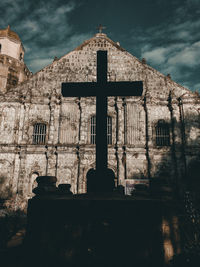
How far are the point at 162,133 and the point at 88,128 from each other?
5251mm

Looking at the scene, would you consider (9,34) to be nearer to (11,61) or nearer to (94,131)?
(11,61)

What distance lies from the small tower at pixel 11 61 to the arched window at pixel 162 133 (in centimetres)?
1351

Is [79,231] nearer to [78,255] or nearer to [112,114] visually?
[78,255]

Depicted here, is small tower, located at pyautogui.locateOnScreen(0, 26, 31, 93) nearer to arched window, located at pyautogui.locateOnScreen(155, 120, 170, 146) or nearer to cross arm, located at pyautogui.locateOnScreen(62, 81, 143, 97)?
arched window, located at pyautogui.locateOnScreen(155, 120, 170, 146)

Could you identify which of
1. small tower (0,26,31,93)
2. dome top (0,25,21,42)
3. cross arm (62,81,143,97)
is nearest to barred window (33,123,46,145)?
Result: small tower (0,26,31,93)

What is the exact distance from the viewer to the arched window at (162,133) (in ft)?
49.2

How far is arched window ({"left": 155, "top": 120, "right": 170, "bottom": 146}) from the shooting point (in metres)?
15.0

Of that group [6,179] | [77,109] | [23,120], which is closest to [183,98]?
[77,109]

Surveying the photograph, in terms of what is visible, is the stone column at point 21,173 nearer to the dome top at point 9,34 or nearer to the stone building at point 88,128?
the stone building at point 88,128

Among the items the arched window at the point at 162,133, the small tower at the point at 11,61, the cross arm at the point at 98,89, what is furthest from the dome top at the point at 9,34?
the cross arm at the point at 98,89

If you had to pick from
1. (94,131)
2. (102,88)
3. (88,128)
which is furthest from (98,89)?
(94,131)

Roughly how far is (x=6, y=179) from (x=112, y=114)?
8416 mm

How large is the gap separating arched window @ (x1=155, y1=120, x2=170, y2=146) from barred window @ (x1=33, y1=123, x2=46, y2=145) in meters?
8.01

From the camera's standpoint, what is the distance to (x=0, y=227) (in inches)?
267
